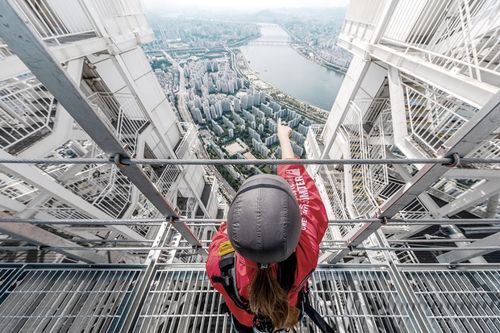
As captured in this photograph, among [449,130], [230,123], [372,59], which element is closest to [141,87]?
[372,59]

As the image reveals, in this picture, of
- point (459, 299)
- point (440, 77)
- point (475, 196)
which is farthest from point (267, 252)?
point (475, 196)

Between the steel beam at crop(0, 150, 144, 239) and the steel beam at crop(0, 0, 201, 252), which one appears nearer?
the steel beam at crop(0, 0, 201, 252)

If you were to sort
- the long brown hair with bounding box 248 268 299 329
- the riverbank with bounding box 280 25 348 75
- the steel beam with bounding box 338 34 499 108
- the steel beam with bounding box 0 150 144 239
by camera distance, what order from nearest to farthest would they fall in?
the long brown hair with bounding box 248 268 299 329
the steel beam with bounding box 338 34 499 108
the steel beam with bounding box 0 150 144 239
the riverbank with bounding box 280 25 348 75

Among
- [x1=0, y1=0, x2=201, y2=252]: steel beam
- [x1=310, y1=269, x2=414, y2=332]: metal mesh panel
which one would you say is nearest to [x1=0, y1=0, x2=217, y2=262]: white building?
[x1=0, y1=0, x2=201, y2=252]: steel beam

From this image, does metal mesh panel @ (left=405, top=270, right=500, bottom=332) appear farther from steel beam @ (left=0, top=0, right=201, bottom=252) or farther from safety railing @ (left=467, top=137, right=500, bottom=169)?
steel beam @ (left=0, top=0, right=201, bottom=252)

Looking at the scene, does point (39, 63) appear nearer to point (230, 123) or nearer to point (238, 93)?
point (230, 123)

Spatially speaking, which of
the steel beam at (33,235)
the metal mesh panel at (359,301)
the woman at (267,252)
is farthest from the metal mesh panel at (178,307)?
the metal mesh panel at (359,301)
